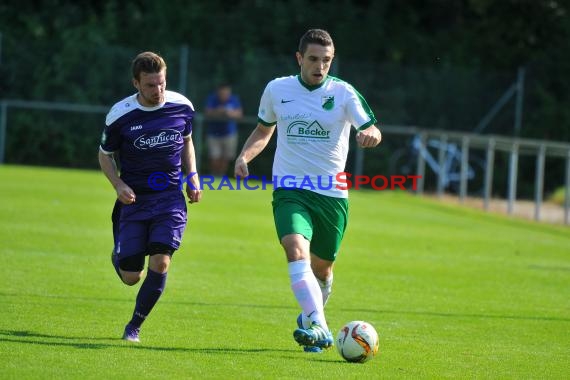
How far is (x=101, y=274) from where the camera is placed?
11.1 metres

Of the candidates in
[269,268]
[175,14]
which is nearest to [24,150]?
[175,14]

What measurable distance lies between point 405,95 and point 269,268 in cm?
1626

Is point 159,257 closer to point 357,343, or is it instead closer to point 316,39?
point 357,343

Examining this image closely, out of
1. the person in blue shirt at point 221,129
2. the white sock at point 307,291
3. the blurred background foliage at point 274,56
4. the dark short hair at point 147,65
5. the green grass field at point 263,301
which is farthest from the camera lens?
the blurred background foliage at point 274,56

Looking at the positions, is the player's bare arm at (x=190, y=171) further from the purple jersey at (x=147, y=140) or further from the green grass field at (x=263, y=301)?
the green grass field at (x=263, y=301)

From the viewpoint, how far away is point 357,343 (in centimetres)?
732

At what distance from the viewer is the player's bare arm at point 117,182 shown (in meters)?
7.76

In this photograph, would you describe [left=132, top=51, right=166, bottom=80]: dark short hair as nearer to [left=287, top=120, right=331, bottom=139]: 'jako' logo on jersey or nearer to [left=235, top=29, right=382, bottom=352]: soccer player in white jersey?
[left=235, top=29, right=382, bottom=352]: soccer player in white jersey

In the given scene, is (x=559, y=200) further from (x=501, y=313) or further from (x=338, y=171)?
(x=338, y=171)

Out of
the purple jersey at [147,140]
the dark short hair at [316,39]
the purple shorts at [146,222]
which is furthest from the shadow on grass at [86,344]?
the dark short hair at [316,39]

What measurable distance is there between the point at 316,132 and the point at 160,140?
116 cm

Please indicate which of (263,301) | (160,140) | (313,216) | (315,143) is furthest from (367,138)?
(263,301)

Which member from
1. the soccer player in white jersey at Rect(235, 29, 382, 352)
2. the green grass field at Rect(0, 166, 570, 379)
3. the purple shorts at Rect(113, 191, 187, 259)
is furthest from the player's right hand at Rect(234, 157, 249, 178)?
the green grass field at Rect(0, 166, 570, 379)

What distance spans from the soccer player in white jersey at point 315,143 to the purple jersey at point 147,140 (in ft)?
1.78
